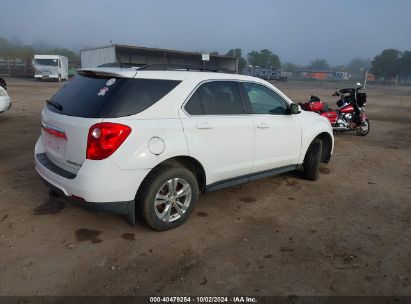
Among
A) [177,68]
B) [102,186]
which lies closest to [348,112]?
[177,68]

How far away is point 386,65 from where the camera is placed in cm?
11131

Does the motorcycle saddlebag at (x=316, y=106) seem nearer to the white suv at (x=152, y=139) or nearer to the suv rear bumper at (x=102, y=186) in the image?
the white suv at (x=152, y=139)

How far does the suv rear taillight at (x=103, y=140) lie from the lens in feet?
11.3

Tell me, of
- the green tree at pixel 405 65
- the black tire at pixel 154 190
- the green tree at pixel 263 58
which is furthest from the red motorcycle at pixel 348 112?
the green tree at pixel 405 65

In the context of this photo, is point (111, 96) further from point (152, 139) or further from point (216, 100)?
point (216, 100)

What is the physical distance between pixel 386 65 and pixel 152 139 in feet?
406

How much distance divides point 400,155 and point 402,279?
551cm

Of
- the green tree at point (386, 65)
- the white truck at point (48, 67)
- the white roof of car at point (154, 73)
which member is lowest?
the white roof of car at point (154, 73)

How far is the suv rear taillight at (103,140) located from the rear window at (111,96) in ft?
0.40

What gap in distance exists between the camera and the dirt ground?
124 inches

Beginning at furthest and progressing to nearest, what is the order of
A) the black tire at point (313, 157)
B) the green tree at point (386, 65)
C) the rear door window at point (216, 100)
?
the green tree at point (386, 65) < the black tire at point (313, 157) < the rear door window at point (216, 100)

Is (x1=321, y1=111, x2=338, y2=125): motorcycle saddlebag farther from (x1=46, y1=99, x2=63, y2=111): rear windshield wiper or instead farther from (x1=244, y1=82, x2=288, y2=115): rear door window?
(x1=46, y1=99, x2=63, y2=111): rear windshield wiper

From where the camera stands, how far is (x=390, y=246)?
153 inches

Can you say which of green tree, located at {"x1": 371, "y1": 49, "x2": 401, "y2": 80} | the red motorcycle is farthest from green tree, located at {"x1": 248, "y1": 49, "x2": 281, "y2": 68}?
the red motorcycle
